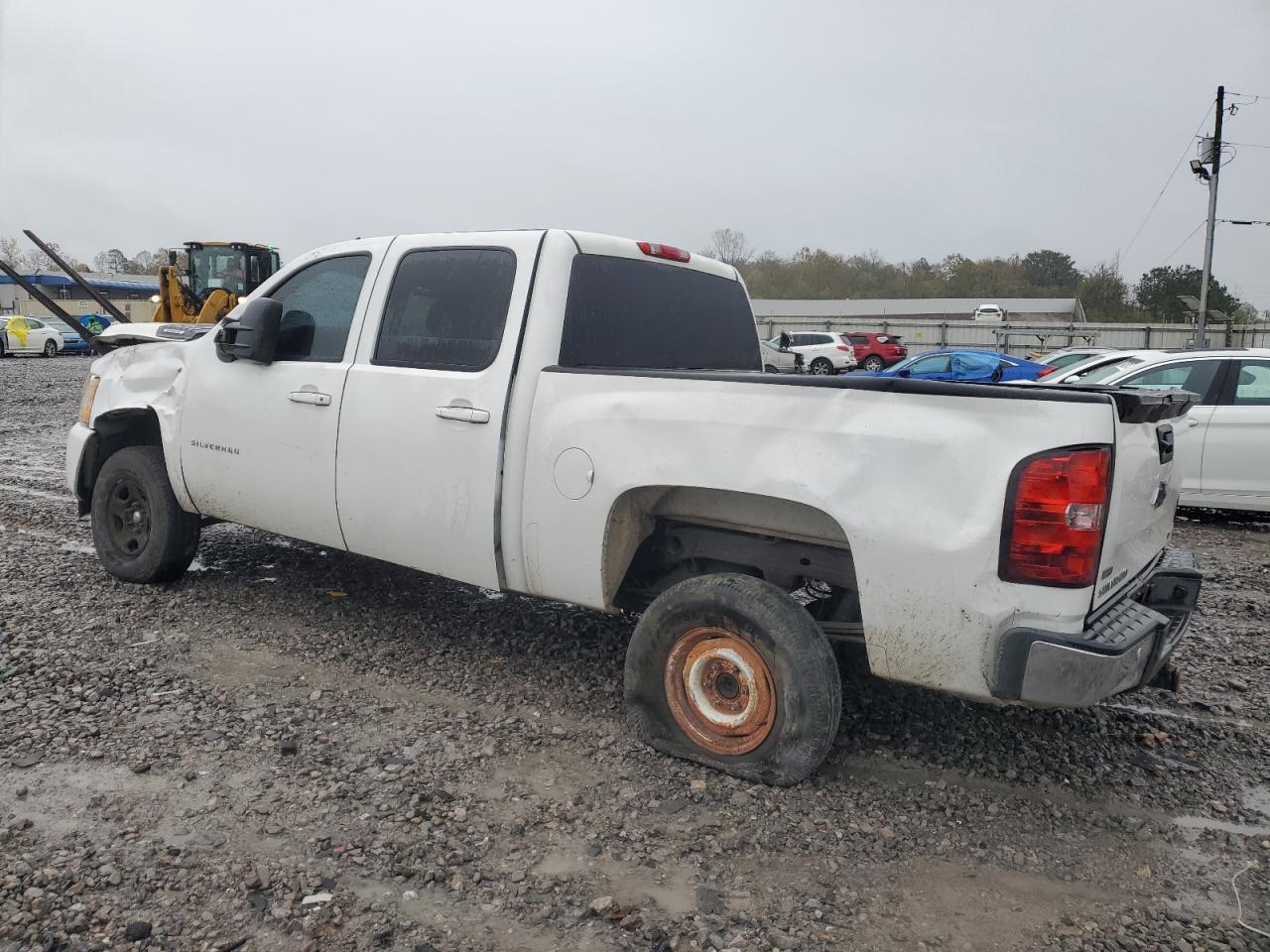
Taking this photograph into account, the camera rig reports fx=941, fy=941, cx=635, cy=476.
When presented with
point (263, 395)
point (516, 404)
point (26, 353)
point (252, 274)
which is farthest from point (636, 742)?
point (26, 353)

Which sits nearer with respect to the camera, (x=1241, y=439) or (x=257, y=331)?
(x=257, y=331)

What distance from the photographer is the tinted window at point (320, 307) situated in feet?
15.2

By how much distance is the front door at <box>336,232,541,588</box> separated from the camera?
3.92 metres

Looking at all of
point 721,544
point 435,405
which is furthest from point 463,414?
point 721,544

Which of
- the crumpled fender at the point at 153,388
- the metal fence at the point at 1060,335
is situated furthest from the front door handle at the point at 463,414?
the metal fence at the point at 1060,335

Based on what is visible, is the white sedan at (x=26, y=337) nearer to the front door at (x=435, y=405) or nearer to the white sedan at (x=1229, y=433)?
the front door at (x=435, y=405)

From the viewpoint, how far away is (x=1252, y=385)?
8.21 m

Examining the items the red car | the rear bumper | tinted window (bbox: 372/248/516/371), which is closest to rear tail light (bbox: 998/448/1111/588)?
the rear bumper

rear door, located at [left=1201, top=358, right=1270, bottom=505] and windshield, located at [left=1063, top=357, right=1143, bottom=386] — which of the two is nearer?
rear door, located at [left=1201, top=358, right=1270, bottom=505]

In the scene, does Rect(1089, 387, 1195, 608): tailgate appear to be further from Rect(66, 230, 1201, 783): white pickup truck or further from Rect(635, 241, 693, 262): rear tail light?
Rect(635, 241, 693, 262): rear tail light

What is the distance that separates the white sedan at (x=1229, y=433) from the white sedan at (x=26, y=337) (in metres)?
33.0

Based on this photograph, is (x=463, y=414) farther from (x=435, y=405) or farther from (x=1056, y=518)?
(x=1056, y=518)

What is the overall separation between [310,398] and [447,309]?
872mm

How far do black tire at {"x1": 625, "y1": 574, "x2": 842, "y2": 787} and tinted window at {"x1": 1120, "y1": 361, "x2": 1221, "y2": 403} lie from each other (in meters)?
6.40
